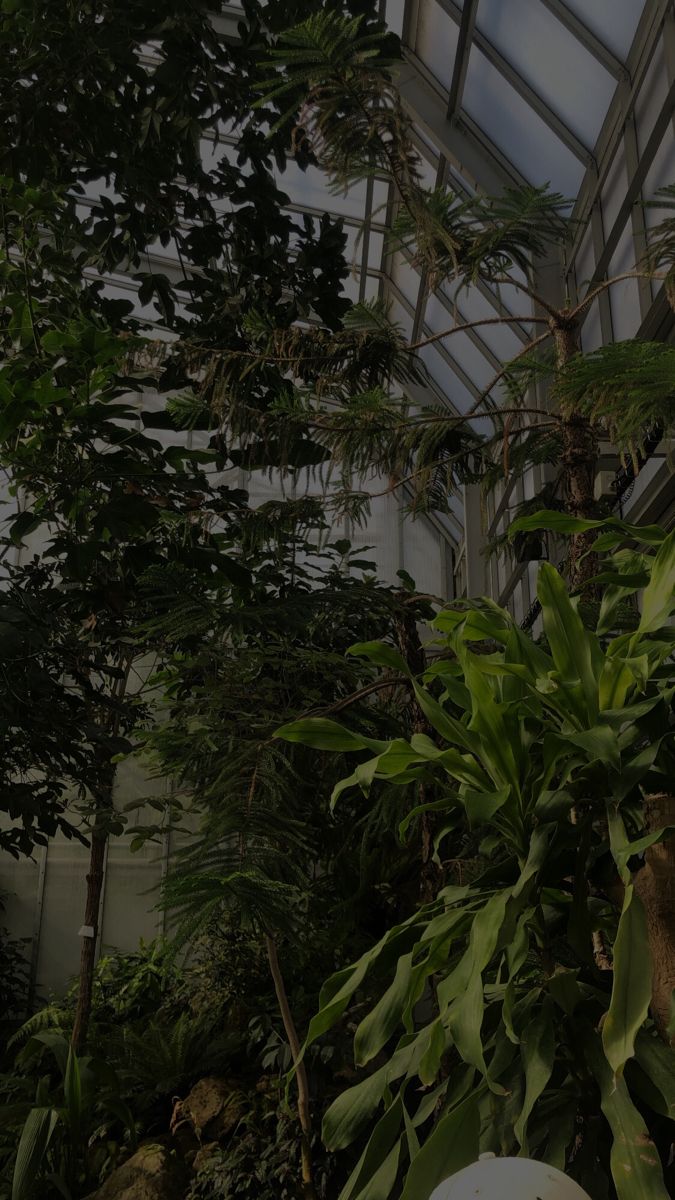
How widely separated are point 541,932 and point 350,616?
135 cm

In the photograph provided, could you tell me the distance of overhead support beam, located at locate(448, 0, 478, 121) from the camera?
172 inches

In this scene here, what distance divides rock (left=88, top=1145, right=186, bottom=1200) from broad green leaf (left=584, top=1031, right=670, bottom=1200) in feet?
8.15

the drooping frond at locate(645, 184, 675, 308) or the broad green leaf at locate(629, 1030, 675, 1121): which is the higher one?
the drooping frond at locate(645, 184, 675, 308)

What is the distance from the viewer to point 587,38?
3770 mm

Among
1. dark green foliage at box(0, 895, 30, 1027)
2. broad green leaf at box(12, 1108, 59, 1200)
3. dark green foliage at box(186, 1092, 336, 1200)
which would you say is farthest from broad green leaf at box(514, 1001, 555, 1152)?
dark green foliage at box(0, 895, 30, 1027)

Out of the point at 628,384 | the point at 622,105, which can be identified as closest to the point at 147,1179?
the point at 628,384

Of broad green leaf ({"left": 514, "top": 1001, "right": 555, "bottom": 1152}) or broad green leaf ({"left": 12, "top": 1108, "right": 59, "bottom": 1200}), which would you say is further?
broad green leaf ({"left": 12, "top": 1108, "right": 59, "bottom": 1200})

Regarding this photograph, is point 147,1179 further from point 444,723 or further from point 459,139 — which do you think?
point 459,139

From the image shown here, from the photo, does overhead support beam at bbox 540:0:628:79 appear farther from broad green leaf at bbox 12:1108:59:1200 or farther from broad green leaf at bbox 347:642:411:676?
broad green leaf at bbox 12:1108:59:1200

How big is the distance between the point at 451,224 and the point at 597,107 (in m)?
2.64

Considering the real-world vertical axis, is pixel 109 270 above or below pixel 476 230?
above

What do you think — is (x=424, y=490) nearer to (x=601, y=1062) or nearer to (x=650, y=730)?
(x=650, y=730)

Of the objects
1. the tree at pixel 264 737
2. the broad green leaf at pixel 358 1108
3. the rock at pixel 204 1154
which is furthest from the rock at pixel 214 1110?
the broad green leaf at pixel 358 1108

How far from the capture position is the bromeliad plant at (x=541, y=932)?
1.07m
